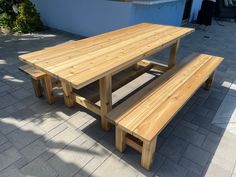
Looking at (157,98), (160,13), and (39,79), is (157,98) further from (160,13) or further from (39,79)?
(160,13)

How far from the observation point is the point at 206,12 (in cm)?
693

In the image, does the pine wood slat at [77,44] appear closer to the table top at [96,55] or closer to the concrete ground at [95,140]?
the table top at [96,55]

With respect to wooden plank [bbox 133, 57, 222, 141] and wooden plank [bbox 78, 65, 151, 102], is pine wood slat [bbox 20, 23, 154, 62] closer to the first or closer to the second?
wooden plank [bbox 78, 65, 151, 102]

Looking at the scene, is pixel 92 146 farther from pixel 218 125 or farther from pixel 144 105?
pixel 218 125

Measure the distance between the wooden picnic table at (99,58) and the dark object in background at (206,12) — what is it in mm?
4577

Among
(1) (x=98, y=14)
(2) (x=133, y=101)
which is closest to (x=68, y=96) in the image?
(2) (x=133, y=101)

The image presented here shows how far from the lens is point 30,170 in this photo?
Answer: 1964mm

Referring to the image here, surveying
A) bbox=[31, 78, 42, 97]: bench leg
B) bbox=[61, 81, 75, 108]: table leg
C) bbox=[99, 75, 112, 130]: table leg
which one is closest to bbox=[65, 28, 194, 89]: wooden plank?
bbox=[99, 75, 112, 130]: table leg

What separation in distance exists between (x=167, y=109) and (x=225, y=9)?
8670 mm

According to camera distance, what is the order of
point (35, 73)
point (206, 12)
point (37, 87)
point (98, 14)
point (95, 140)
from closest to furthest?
1. point (95, 140)
2. point (35, 73)
3. point (37, 87)
4. point (98, 14)
5. point (206, 12)

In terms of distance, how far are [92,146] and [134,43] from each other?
1313 mm

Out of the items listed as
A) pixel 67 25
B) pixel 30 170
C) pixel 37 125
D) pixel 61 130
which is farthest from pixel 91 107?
pixel 67 25

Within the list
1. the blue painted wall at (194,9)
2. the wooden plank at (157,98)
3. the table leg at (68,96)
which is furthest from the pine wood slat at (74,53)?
the blue painted wall at (194,9)

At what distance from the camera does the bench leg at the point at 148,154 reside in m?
1.85
